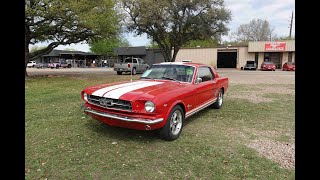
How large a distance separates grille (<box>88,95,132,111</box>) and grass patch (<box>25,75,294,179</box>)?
0.68 m

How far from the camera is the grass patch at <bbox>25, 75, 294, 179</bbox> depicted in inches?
136

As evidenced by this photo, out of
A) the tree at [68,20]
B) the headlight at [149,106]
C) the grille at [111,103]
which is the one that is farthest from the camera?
the tree at [68,20]

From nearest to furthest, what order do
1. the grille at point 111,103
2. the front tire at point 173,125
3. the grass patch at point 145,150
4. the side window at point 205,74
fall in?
1. the grass patch at point 145,150
2. the grille at point 111,103
3. the front tire at point 173,125
4. the side window at point 205,74

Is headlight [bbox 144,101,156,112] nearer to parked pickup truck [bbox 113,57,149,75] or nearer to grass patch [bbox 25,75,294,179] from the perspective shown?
grass patch [bbox 25,75,294,179]

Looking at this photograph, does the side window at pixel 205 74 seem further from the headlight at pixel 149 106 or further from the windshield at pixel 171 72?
the headlight at pixel 149 106

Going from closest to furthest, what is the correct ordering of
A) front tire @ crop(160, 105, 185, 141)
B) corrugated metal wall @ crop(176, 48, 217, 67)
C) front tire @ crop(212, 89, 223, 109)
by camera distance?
front tire @ crop(160, 105, 185, 141) < front tire @ crop(212, 89, 223, 109) < corrugated metal wall @ crop(176, 48, 217, 67)

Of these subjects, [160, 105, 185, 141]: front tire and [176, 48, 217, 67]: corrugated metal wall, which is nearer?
[160, 105, 185, 141]: front tire

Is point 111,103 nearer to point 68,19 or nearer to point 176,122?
point 176,122

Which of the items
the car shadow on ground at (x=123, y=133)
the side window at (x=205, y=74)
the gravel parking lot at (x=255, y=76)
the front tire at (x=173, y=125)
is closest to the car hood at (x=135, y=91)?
the front tire at (x=173, y=125)

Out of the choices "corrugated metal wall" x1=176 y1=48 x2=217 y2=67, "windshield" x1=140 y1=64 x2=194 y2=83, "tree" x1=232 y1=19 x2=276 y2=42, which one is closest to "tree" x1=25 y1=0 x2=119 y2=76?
"windshield" x1=140 y1=64 x2=194 y2=83

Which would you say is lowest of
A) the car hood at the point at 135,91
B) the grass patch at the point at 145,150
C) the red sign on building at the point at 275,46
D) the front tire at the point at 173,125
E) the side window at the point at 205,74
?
the grass patch at the point at 145,150

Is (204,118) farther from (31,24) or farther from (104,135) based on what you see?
(31,24)

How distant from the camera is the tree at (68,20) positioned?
15914 millimetres

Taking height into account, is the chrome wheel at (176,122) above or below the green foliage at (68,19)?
below
